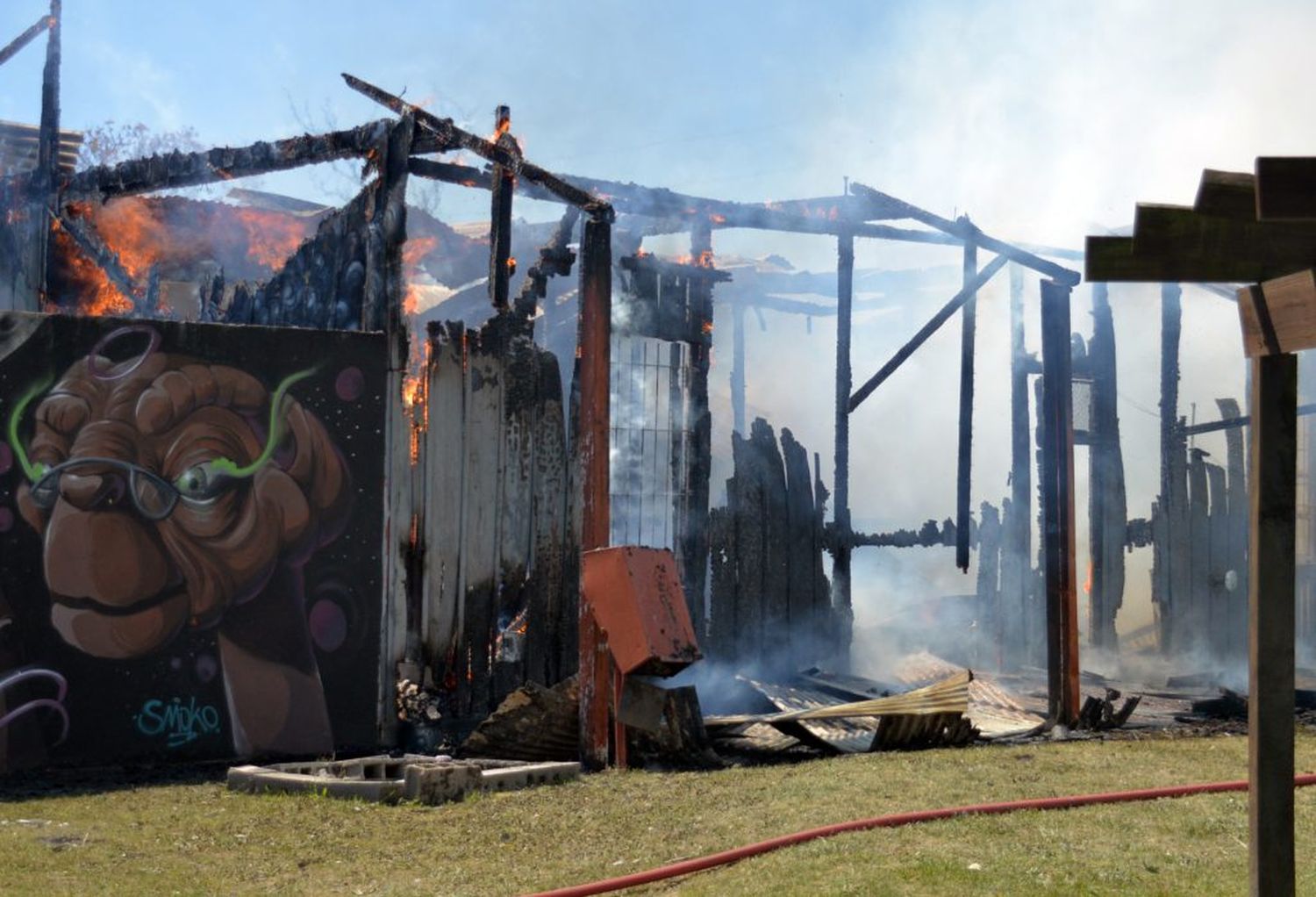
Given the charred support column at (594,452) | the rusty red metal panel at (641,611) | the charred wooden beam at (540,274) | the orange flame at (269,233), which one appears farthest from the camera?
the orange flame at (269,233)

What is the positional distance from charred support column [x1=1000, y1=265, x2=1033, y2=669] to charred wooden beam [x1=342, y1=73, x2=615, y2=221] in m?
7.12

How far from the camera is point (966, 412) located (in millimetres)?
14648

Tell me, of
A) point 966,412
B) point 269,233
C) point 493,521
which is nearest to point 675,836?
point 493,521

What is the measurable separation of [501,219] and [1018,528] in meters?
8.18

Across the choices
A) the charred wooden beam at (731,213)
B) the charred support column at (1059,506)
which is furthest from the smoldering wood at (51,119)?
the charred support column at (1059,506)

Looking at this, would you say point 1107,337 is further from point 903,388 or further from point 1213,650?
point 903,388

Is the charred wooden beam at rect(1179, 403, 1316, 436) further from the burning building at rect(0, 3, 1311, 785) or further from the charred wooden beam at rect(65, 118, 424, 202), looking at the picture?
the charred wooden beam at rect(65, 118, 424, 202)

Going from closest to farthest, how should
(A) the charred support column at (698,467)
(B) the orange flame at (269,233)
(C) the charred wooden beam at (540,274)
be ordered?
1. (C) the charred wooden beam at (540,274)
2. (A) the charred support column at (698,467)
3. (B) the orange flame at (269,233)

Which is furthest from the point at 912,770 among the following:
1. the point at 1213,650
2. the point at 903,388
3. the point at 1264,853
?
the point at 903,388

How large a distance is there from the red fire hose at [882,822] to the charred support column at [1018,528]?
25.6 feet

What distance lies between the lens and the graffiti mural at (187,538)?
9508 millimetres

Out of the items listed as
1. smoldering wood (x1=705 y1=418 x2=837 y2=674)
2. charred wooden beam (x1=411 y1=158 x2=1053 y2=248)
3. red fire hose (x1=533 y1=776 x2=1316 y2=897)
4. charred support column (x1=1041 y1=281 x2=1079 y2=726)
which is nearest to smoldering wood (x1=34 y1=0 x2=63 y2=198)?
charred wooden beam (x1=411 y1=158 x2=1053 y2=248)

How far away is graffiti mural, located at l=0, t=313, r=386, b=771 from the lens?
31.2 ft

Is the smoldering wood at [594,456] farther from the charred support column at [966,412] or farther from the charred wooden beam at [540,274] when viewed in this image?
the charred support column at [966,412]
